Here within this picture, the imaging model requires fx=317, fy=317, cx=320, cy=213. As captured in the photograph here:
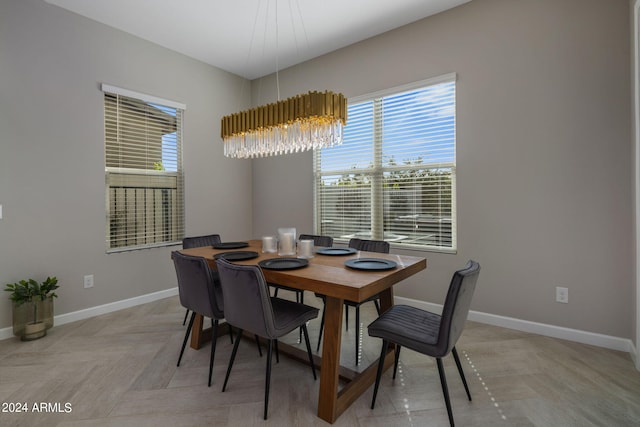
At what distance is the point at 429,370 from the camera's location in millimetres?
2203

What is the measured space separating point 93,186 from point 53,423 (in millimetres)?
2297

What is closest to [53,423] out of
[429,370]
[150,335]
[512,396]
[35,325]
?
[150,335]

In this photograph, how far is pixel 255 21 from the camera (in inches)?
130

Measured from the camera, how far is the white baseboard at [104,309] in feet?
9.90

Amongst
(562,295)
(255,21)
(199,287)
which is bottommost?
(562,295)

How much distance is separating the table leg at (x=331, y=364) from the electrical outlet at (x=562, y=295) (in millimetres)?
2090

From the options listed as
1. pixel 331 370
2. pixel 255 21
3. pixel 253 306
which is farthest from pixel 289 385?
pixel 255 21

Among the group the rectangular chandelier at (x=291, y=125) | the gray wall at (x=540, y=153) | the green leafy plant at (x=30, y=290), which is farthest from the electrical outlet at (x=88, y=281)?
Answer: the gray wall at (x=540, y=153)

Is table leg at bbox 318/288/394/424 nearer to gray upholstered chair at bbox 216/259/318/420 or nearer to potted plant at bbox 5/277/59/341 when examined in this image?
gray upholstered chair at bbox 216/259/318/420

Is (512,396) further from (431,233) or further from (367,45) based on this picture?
(367,45)

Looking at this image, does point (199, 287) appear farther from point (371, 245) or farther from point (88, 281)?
point (88, 281)

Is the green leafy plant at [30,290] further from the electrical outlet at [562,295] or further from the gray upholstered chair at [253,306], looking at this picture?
the electrical outlet at [562,295]

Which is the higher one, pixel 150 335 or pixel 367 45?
pixel 367 45

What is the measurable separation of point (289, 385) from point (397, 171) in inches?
94.9
